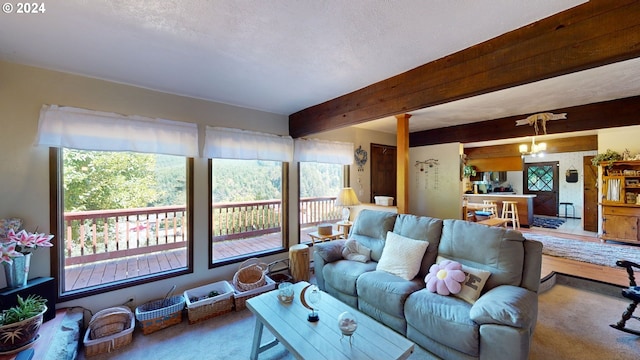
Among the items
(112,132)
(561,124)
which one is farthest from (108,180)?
(561,124)

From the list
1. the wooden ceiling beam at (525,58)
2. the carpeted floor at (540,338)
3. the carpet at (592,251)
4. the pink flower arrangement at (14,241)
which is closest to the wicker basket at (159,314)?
the carpeted floor at (540,338)

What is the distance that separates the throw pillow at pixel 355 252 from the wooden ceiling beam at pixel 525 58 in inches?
62.0

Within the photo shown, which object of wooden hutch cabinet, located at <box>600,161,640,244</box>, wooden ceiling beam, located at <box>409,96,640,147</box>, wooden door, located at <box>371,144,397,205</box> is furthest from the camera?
wooden door, located at <box>371,144,397,205</box>

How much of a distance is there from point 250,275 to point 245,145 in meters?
1.77

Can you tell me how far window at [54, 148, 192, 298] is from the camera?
8.26ft

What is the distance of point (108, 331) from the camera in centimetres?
229

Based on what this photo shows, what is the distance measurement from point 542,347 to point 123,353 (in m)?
3.66

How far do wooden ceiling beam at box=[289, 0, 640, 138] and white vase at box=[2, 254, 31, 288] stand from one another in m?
3.41

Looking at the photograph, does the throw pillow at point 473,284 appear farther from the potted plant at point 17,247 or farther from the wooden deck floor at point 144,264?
the potted plant at point 17,247

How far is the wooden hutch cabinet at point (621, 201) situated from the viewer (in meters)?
4.55

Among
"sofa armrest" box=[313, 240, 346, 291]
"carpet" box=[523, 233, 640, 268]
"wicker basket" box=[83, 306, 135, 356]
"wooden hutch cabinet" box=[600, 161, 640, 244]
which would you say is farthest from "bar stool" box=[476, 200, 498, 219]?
"wicker basket" box=[83, 306, 135, 356]

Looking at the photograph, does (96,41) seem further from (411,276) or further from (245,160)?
(411,276)

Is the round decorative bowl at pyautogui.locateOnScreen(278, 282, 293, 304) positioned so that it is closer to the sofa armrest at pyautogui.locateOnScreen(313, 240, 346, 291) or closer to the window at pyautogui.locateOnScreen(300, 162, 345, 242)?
the sofa armrest at pyautogui.locateOnScreen(313, 240, 346, 291)

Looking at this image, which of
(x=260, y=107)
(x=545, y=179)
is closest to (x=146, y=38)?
(x=260, y=107)
